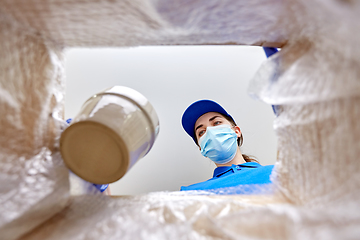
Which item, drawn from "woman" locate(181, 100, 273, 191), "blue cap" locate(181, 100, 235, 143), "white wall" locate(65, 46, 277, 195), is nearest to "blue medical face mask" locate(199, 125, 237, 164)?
"woman" locate(181, 100, 273, 191)

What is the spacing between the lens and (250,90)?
11.8 inches

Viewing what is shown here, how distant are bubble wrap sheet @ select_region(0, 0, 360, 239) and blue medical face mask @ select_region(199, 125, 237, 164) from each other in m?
0.61

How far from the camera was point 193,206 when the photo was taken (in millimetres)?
269

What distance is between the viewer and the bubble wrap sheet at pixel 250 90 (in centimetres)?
18

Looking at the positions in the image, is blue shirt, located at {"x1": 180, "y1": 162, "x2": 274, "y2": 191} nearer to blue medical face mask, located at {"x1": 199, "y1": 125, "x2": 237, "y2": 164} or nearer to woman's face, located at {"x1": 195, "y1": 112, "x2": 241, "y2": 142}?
blue medical face mask, located at {"x1": 199, "y1": 125, "x2": 237, "y2": 164}

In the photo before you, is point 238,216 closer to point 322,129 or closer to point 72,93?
point 322,129

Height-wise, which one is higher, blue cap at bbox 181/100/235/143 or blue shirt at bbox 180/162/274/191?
blue cap at bbox 181/100/235/143

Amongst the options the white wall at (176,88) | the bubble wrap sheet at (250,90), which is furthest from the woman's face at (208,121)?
the bubble wrap sheet at (250,90)

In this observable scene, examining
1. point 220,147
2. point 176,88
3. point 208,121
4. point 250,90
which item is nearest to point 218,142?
point 220,147

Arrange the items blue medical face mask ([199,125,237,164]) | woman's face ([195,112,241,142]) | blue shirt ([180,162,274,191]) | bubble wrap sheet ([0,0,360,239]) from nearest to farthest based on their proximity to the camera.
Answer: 1. bubble wrap sheet ([0,0,360,239])
2. blue shirt ([180,162,274,191])
3. blue medical face mask ([199,125,237,164])
4. woman's face ([195,112,241,142])

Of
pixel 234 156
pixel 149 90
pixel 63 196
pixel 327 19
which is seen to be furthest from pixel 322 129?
pixel 149 90

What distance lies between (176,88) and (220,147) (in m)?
0.51

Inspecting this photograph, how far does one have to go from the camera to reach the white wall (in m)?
1.17

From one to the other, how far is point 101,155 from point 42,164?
8 centimetres
